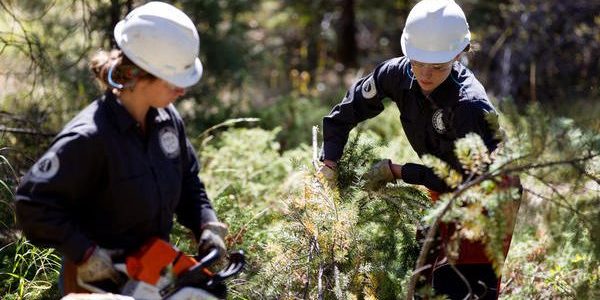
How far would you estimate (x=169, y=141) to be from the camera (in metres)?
2.78

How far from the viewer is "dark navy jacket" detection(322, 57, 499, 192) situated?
3.36m

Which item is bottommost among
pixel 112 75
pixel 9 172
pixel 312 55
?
pixel 312 55

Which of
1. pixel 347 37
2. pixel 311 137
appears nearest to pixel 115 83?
pixel 311 137

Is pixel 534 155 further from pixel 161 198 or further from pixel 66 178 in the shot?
pixel 66 178

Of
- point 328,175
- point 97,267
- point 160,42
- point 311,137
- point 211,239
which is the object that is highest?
point 160,42

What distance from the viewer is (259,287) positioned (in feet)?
12.1


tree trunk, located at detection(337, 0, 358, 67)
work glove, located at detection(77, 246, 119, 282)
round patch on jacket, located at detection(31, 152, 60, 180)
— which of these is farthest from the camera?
tree trunk, located at detection(337, 0, 358, 67)

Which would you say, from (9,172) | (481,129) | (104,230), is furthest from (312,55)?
(104,230)

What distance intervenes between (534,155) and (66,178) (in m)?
1.67

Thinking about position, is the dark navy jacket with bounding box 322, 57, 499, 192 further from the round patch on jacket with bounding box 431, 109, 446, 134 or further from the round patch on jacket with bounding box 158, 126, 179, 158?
the round patch on jacket with bounding box 158, 126, 179, 158

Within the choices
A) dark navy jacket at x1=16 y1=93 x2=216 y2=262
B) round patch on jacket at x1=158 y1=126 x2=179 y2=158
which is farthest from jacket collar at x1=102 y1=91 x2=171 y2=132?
round patch on jacket at x1=158 y1=126 x2=179 y2=158

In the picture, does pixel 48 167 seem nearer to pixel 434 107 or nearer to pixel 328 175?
pixel 328 175

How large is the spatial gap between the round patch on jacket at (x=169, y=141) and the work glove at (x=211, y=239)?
34 cm

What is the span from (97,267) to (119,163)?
0.38 meters
